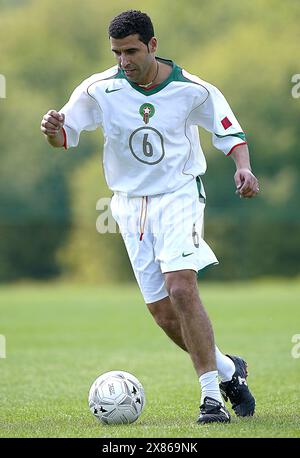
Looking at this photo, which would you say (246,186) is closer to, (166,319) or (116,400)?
(166,319)

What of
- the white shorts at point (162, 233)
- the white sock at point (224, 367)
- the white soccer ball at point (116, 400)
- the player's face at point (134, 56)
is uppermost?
the player's face at point (134, 56)

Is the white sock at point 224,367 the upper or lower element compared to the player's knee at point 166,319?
lower

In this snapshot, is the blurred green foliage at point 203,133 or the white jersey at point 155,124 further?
the blurred green foliage at point 203,133

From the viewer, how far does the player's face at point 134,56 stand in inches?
237

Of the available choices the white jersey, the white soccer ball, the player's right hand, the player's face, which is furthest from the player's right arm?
the white soccer ball

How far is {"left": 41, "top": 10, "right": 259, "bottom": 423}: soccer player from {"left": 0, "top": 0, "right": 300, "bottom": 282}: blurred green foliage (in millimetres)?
16776

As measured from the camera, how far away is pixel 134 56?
239 inches

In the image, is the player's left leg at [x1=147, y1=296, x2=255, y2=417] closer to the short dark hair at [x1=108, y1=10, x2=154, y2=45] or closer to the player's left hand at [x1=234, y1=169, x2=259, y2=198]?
the player's left hand at [x1=234, y1=169, x2=259, y2=198]

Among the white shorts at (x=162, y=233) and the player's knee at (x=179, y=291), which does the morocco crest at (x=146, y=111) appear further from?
the player's knee at (x=179, y=291)

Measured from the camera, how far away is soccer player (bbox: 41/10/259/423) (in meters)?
6.04

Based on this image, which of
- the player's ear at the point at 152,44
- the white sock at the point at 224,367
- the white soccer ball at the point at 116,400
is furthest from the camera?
the white sock at the point at 224,367

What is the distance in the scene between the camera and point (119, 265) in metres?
26.3

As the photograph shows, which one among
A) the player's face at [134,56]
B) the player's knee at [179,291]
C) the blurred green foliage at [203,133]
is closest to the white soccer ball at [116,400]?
the player's knee at [179,291]

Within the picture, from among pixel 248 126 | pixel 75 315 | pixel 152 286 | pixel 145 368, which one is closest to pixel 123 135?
pixel 152 286
